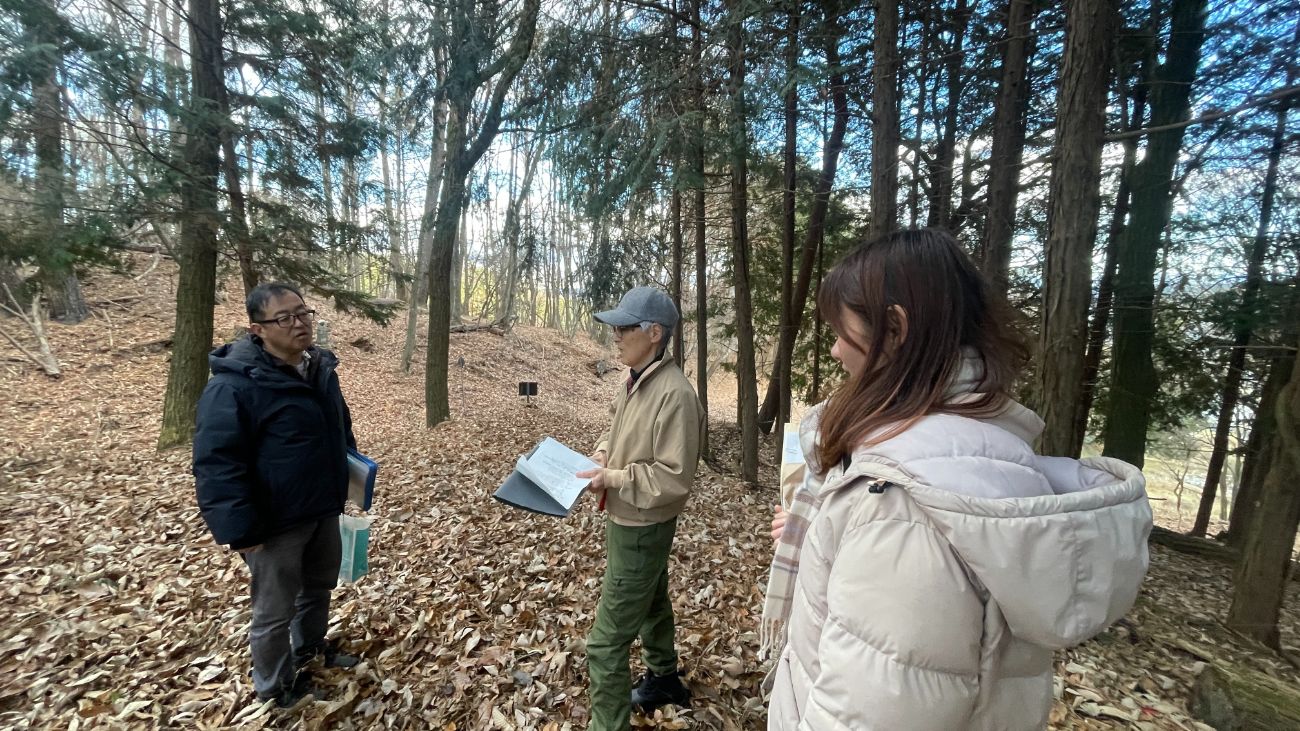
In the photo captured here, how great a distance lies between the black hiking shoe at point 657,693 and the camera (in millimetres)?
2773

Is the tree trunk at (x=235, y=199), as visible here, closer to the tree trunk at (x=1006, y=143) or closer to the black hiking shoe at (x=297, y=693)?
the black hiking shoe at (x=297, y=693)

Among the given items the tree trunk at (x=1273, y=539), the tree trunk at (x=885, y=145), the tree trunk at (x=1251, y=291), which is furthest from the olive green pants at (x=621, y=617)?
the tree trunk at (x=1251, y=291)

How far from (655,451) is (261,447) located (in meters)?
1.86

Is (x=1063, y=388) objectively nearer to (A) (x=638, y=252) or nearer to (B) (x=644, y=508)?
(B) (x=644, y=508)

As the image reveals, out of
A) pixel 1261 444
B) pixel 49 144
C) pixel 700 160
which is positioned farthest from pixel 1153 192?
pixel 49 144

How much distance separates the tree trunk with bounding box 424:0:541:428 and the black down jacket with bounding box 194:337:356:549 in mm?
4684

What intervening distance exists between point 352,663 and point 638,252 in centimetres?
640

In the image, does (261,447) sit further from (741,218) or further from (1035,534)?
(741,218)

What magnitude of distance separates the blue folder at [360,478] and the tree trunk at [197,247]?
17.4 feet

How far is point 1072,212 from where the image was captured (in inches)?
132

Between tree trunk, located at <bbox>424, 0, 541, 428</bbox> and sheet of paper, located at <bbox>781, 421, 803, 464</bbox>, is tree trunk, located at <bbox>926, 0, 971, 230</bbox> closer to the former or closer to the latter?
tree trunk, located at <bbox>424, 0, 541, 428</bbox>

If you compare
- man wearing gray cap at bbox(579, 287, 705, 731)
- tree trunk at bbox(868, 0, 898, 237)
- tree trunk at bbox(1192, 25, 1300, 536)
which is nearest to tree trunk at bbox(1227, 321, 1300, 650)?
tree trunk at bbox(1192, 25, 1300, 536)

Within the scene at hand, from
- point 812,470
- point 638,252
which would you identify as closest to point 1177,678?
point 812,470

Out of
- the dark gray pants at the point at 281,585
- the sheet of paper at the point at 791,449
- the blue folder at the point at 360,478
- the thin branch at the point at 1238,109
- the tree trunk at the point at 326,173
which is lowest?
the dark gray pants at the point at 281,585
